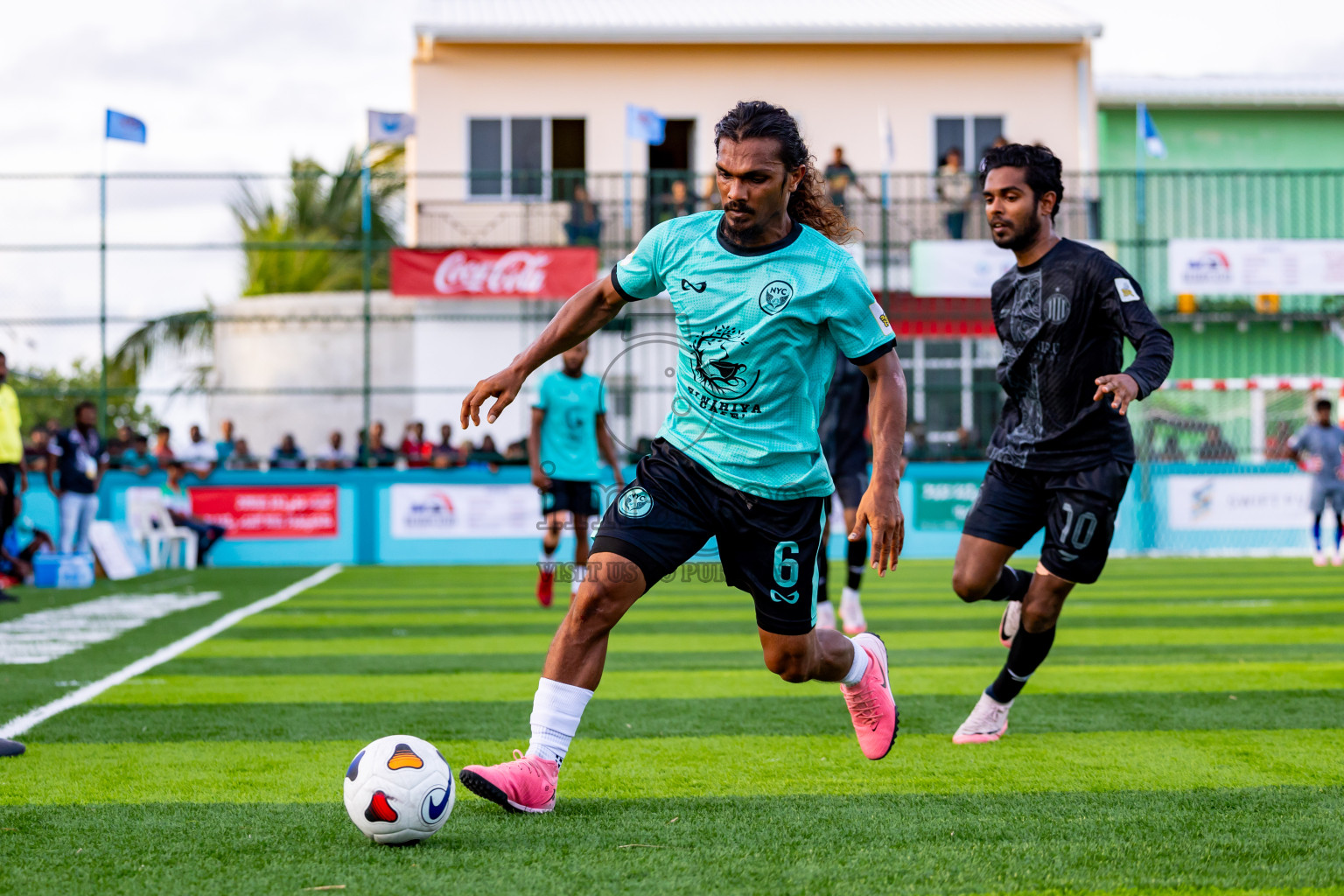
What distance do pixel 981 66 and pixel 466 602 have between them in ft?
56.0

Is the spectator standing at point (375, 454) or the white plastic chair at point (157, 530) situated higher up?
the spectator standing at point (375, 454)

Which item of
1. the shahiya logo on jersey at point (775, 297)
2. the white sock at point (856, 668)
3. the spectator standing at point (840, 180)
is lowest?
the white sock at point (856, 668)

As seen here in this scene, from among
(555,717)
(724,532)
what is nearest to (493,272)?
(724,532)

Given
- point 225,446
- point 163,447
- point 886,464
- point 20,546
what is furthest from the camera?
point 225,446

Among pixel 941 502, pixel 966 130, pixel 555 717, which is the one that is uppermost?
pixel 966 130

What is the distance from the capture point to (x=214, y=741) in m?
5.39

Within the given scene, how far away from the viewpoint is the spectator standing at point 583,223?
826 inches

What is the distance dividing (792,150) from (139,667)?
215 inches

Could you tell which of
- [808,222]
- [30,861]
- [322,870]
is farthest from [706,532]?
[30,861]

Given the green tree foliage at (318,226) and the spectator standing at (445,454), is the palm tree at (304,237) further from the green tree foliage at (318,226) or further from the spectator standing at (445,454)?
the spectator standing at (445,454)

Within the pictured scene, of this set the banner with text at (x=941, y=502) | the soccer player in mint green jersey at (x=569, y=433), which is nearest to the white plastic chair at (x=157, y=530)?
the soccer player in mint green jersey at (x=569, y=433)

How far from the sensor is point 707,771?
4.76 m

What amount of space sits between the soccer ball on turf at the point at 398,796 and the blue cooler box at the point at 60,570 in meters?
11.4

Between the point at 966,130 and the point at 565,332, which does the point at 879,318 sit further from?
the point at 966,130
